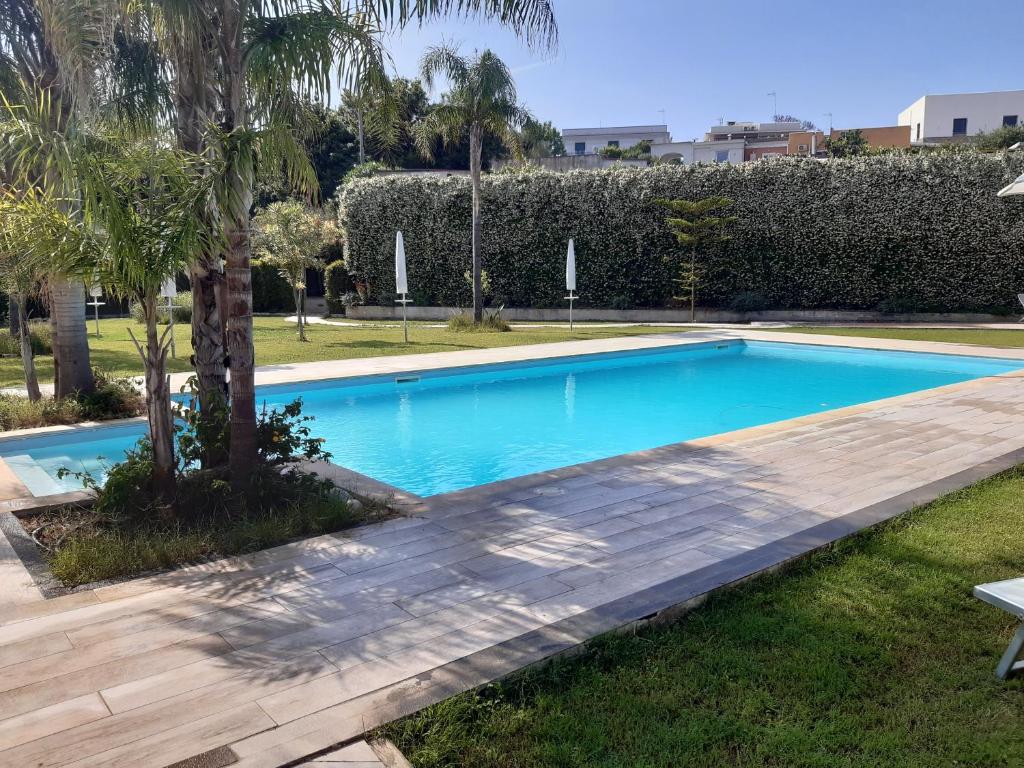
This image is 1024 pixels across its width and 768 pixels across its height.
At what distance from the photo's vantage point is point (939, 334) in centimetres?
1619

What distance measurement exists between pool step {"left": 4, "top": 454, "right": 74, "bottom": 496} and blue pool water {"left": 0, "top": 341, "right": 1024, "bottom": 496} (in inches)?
0.6

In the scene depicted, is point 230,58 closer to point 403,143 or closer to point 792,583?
point 792,583

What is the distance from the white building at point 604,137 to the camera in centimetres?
7194

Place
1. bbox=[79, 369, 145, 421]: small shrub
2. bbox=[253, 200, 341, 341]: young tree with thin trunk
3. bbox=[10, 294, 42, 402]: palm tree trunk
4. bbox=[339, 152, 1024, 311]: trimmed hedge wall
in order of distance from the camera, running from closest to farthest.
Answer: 1. bbox=[10, 294, 42, 402]: palm tree trunk
2. bbox=[79, 369, 145, 421]: small shrub
3. bbox=[253, 200, 341, 341]: young tree with thin trunk
4. bbox=[339, 152, 1024, 311]: trimmed hedge wall

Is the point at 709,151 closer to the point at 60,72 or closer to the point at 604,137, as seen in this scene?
the point at 604,137

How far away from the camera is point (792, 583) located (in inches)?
149

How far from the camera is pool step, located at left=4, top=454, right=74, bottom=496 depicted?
20.2 feet

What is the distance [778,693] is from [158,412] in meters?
3.66

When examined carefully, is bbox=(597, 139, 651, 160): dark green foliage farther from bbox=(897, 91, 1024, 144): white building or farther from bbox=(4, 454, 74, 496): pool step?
bbox=(4, 454, 74, 496): pool step

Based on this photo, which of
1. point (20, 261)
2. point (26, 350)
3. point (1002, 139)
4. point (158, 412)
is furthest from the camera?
point (1002, 139)

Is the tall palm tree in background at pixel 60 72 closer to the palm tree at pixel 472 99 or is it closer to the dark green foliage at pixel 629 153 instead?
the palm tree at pixel 472 99

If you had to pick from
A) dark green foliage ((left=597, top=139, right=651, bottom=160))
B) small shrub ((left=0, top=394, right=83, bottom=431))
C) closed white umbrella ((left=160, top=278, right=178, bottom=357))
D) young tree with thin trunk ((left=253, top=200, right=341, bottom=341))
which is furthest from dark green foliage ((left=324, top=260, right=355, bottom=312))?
dark green foliage ((left=597, top=139, right=651, bottom=160))

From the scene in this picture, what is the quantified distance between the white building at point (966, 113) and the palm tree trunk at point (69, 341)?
5641 cm

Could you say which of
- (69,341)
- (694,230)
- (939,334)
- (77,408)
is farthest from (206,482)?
(694,230)
